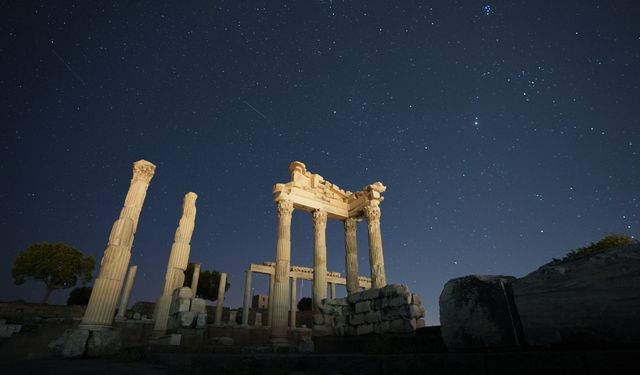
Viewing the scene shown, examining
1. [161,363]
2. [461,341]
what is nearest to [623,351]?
[461,341]

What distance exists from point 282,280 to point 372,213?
681 cm

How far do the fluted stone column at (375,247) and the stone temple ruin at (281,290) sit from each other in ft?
0.19

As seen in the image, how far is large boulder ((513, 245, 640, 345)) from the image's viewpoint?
7.96 ft

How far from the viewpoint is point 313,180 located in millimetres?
19391

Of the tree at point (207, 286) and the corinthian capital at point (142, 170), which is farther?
the tree at point (207, 286)

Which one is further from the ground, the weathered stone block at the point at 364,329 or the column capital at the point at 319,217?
the column capital at the point at 319,217

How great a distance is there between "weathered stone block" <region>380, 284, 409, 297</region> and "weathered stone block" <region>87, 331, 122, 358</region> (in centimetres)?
884

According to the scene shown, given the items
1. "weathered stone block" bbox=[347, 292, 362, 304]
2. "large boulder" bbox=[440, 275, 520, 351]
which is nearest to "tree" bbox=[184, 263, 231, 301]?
"weathered stone block" bbox=[347, 292, 362, 304]

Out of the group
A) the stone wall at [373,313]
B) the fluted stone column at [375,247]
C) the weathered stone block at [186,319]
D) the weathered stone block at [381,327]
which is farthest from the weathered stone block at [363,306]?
the fluted stone column at [375,247]

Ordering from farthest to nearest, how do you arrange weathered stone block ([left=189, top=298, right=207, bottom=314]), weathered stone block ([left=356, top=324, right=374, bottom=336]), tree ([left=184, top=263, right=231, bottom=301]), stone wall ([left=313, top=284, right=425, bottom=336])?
1. tree ([left=184, top=263, right=231, bottom=301])
2. weathered stone block ([left=189, top=298, right=207, bottom=314])
3. weathered stone block ([left=356, top=324, right=374, bottom=336])
4. stone wall ([left=313, top=284, right=425, bottom=336])

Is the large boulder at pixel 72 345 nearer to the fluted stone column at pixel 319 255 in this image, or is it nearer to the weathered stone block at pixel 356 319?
the weathered stone block at pixel 356 319

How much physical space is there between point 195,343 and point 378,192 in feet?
41.6

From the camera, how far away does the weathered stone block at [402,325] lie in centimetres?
878

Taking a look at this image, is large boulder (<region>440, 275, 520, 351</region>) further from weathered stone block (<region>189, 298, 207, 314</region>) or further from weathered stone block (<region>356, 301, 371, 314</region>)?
weathered stone block (<region>189, 298, 207, 314</region>)
